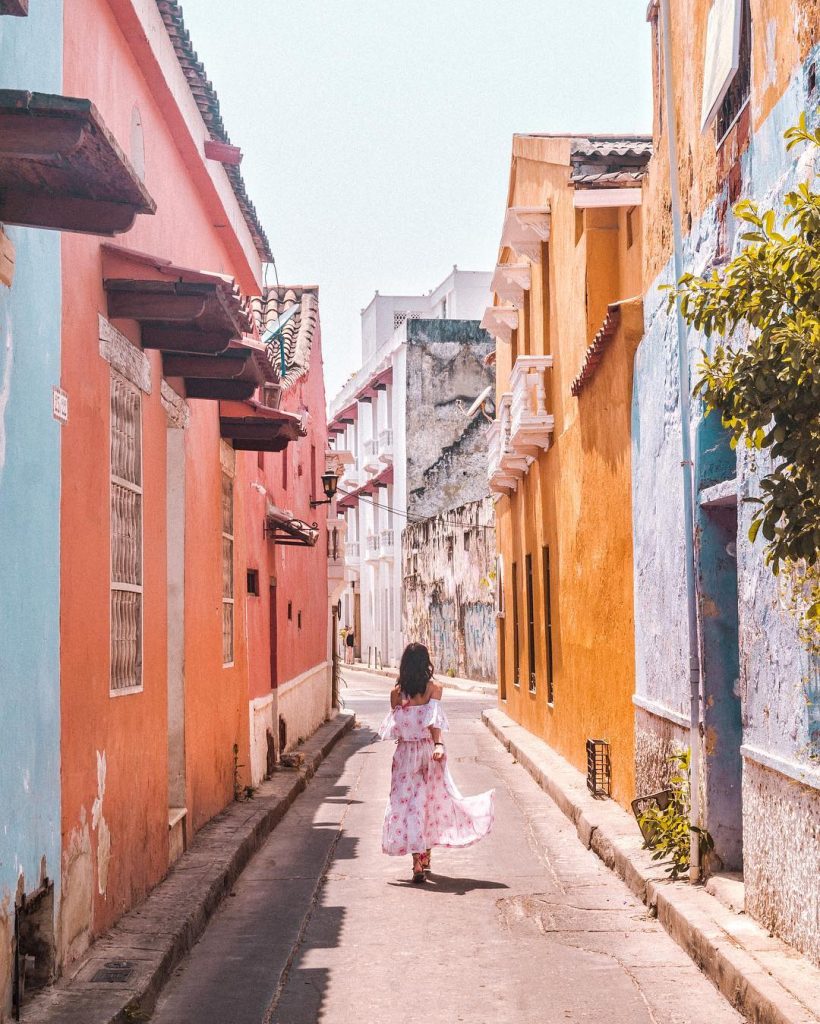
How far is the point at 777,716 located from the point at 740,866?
2.07 metres

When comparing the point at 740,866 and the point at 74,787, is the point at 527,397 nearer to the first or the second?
the point at 740,866

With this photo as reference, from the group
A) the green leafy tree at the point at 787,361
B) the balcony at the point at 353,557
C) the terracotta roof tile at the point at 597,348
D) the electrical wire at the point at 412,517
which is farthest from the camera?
the balcony at the point at 353,557

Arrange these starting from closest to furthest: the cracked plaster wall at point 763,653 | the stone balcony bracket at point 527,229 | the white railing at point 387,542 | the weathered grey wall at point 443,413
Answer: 1. the cracked plaster wall at point 763,653
2. the stone balcony bracket at point 527,229
3. the weathered grey wall at point 443,413
4. the white railing at point 387,542

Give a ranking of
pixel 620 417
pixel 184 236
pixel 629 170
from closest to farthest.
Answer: pixel 184 236
pixel 620 417
pixel 629 170

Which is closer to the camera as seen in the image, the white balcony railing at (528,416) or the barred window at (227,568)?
the barred window at (227,568)

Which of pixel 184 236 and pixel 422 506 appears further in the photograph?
pixel 422 506

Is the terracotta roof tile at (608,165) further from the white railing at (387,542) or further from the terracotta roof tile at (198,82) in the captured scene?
the white railing at (387,542)

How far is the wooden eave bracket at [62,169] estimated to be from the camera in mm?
4762

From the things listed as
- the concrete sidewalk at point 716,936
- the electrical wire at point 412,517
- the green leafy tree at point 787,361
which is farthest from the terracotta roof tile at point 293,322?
the green leafy tree at point 787,361

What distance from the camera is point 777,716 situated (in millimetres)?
6902

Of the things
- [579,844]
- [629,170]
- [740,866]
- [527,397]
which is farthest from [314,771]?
[740,866]

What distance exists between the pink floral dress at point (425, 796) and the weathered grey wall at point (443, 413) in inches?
1507

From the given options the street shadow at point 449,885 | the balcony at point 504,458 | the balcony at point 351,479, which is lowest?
the street shadow at point 449,885

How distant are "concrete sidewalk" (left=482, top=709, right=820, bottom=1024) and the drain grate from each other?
108 inches
